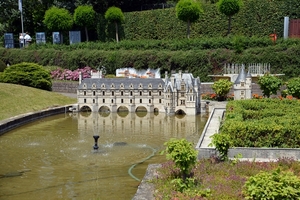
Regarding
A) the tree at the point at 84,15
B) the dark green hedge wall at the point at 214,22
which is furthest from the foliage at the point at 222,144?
the tree at the point at 84,15

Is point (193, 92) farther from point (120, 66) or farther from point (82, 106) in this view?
point (120, 66)

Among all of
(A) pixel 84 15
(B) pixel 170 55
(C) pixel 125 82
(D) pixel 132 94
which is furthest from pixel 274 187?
(A) pixel 84 15

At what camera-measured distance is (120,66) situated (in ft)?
168

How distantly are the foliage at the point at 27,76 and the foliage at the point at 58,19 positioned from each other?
13489 mm

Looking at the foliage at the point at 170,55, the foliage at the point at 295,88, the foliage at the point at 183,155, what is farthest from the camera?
the foliage at the point at 170,55

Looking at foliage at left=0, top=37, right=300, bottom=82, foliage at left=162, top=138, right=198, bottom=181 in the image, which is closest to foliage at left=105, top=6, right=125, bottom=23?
foliage at left=0, top=37, right=300, bottom=82

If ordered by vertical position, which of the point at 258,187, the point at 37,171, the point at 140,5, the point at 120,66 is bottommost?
the point at 37,171

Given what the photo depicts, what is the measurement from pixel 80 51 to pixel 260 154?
122 ft

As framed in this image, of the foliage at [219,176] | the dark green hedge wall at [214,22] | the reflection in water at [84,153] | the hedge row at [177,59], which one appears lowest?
the reflection in water at [84,153]

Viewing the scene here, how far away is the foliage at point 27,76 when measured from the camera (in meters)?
44.7

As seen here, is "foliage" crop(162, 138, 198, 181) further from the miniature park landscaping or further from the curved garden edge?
the curved garden edge

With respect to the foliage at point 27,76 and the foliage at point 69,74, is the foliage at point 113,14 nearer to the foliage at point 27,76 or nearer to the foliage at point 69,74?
the foliage at point 69,74

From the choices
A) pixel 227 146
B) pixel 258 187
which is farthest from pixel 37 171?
pixel 258 187

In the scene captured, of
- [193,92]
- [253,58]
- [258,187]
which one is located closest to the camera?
[258,187]
